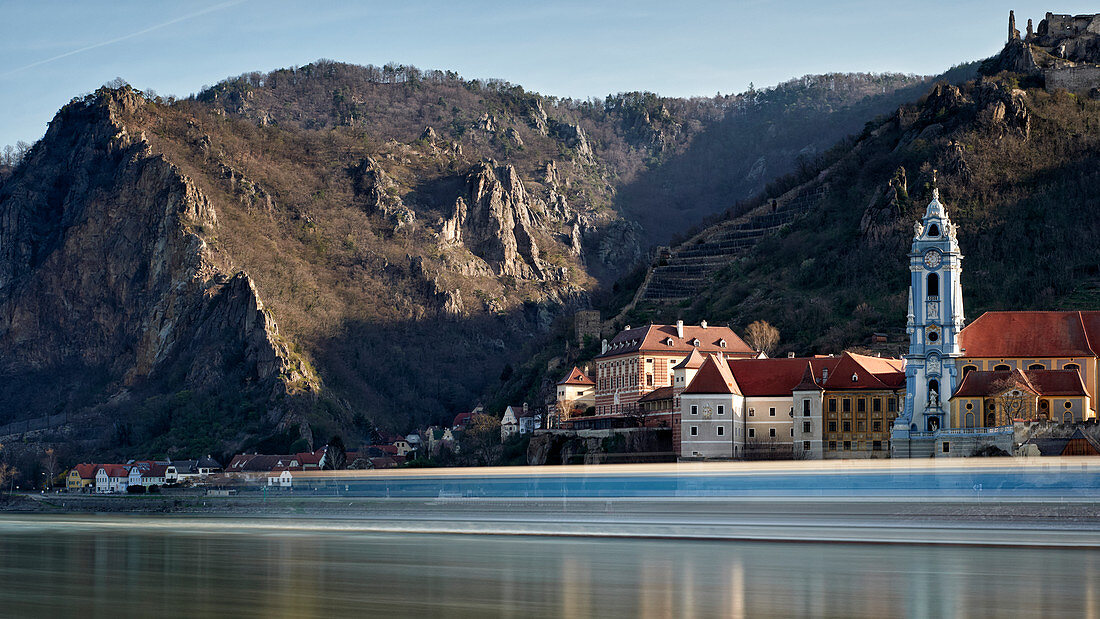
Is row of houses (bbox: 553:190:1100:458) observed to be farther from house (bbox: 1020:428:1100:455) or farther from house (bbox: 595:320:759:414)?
house (bbox: 595:320:759:414)

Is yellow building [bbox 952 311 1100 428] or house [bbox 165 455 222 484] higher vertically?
yellow building [bbox 952 311 1100 428]

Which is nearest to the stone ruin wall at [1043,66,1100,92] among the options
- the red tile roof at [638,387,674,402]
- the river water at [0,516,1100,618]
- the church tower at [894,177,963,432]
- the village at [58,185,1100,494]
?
the village at [58,185,1100,494]

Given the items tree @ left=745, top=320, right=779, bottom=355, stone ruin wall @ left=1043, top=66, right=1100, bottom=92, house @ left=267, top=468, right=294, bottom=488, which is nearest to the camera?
house @ left=267, top=468, right=294, bottom=488

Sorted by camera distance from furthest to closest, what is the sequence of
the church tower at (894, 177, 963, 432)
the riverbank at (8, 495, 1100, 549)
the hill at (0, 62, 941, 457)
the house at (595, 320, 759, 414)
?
the hill at (0, 62, 941, 457) → the house at (595, 320, 759, 414) → the church tower at (894, 177, 963, 432) → the riverbank at (8, 495, 1100, 549)

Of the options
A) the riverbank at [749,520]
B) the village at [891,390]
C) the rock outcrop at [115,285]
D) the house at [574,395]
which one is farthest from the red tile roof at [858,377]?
the rock outcrop at [115,285]

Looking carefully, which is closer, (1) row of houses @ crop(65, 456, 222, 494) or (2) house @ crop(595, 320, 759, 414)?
(2) house @ crop(595, 320, 759, 414)

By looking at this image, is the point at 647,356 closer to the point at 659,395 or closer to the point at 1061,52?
the point at 659,395

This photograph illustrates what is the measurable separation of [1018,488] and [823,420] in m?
31.6

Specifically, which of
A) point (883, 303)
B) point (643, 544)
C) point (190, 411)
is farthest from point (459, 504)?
point (190, 411)

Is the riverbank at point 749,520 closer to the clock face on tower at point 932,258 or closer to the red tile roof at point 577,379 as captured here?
the clock face on tower at point 932,258

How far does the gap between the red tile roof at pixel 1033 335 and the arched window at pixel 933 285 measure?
2863 mm

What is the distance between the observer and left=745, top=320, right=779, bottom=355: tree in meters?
101

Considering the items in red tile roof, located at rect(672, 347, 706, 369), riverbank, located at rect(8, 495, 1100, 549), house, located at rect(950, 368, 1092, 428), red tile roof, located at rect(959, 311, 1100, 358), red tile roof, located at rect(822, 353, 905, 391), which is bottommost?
riverbank, located at rect(8, 495, 1100, 549)

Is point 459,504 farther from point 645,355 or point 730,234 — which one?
point 730,234
